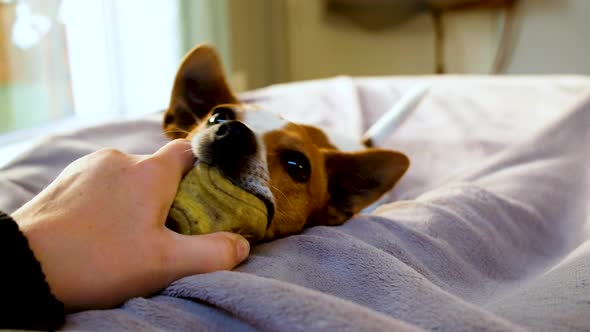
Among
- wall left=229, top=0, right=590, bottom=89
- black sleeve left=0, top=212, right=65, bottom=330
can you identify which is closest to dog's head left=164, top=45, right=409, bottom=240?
black sleeve left=0, top=212, right=65, bottom=330

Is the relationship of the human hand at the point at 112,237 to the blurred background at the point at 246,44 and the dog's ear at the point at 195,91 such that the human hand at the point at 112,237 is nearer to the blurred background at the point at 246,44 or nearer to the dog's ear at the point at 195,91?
the dog's ear at the point at 195,91

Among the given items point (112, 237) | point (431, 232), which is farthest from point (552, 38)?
point (112, 237)

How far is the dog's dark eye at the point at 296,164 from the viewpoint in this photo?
991 mm

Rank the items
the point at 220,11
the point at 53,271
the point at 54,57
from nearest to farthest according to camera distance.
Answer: the point at 53,271 → the point at 54,57 → the point at 220,11

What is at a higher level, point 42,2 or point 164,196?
point 42,2

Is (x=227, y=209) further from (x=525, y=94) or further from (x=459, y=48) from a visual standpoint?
(x=459, y=48)

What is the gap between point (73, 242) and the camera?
636 mm

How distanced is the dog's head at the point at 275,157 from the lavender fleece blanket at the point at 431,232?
6 centimetres

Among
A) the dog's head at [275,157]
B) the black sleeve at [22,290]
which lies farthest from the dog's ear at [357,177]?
the black sleeve at [22,290]

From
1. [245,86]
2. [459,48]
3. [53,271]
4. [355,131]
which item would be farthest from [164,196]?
[459,48]

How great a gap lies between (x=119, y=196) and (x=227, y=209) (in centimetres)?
15

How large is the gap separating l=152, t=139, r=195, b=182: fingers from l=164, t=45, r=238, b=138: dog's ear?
0.26 m

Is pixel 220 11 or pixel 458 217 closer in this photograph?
pixel 458 217

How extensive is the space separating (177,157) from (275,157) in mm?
186
